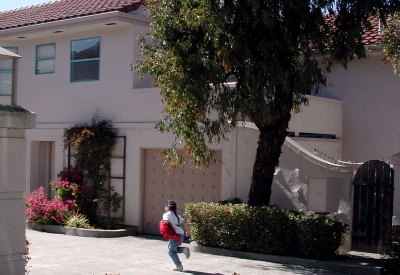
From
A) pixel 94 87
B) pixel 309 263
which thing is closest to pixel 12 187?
pixel 309 263

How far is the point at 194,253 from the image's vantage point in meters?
13.0

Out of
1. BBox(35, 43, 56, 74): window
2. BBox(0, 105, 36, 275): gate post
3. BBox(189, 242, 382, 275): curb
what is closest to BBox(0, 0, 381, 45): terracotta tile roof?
BBox(35, 43, 56, 74): window

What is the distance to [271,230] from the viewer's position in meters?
12.0

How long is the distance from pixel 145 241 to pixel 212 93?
4.59 meters

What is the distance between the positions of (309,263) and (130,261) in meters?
3.42

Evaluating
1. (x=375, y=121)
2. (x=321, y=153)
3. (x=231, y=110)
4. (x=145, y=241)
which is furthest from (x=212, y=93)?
(x=375, y=121)

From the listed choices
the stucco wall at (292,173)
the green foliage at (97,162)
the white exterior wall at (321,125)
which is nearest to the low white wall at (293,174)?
the stucco wall at (292,173)

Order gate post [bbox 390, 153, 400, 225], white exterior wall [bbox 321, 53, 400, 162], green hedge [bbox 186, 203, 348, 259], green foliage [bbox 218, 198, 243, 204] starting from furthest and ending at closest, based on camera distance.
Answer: white exterior wall [bbox 321, 53, 400, 162] < green foliage [bbox 218, 198, 243, 204] < gate post [bbox 390, 153, 400, 225] < green hedge [bbox 186, 203, 348, 259]

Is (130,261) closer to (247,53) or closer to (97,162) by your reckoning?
(247,53)

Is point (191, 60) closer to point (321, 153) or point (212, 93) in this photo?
point (212, 93)

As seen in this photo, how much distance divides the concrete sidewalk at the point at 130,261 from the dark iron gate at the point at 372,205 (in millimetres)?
1940

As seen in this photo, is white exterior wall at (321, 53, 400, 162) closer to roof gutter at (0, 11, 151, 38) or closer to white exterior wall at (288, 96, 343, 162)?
white exterior wall at (288, 96, 343, 162)

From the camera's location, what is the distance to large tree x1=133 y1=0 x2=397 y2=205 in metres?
11.4

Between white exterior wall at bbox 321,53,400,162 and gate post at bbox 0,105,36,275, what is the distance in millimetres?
12111
